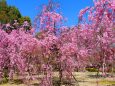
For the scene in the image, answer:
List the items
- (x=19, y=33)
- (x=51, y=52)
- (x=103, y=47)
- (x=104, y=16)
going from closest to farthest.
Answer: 1. (x=104, y=16)
2. (x=103, y=47)
3. (x=51, y=52)
4. (x=19, y=33)

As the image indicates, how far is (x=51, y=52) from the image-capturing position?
1662 centimetres

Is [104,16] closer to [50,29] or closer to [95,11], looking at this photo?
[95,11]

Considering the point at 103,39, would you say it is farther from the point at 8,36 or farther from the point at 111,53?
the point at 8,36

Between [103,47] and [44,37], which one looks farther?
[44,37]

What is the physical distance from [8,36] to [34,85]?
4.07 meters

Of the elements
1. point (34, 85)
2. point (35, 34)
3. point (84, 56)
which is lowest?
point (34, 85)

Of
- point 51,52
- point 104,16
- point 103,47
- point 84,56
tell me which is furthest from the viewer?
point 84,56

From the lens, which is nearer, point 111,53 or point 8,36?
point 111,53

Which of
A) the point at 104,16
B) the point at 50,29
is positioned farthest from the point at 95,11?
the point at 50,29

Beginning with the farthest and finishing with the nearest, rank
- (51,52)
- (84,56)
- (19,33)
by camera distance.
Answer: (19,33) < (84,56) < (51,52)

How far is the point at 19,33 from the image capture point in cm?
2352

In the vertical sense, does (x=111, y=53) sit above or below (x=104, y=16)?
below

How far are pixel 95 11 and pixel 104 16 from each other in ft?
1.61

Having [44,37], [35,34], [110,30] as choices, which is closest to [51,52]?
[44,37]
